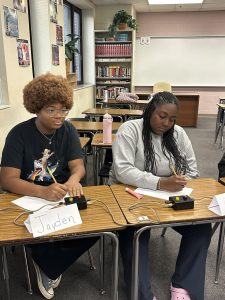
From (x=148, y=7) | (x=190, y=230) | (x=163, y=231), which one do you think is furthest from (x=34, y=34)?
(x=148, y=7)

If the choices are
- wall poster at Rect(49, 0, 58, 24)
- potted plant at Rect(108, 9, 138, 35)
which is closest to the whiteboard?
potted plant at Rect(108, 9, 138, 35)

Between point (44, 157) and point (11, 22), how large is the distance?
1.96 m

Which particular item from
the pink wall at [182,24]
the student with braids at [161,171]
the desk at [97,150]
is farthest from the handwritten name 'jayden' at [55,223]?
the pink wall at [182,24]

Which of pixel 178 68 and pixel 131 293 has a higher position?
pixel 178 68

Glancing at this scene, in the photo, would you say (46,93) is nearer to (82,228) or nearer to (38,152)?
(38,152)

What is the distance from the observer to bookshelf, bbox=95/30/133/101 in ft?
A: 20.7

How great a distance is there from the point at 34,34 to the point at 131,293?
3253 mm

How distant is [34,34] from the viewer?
3.49 meters

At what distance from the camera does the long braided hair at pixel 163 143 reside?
5.23ft

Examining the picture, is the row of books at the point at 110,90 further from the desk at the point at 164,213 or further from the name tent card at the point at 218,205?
the name tent card at the point at 218,205

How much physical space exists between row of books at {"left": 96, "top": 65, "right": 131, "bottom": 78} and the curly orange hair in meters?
5.17

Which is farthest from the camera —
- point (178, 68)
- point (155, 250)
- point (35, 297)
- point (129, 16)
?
point (178, 68)

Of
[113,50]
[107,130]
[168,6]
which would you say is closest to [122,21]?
[113,50]

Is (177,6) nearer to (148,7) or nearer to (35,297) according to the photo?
(148,7)
